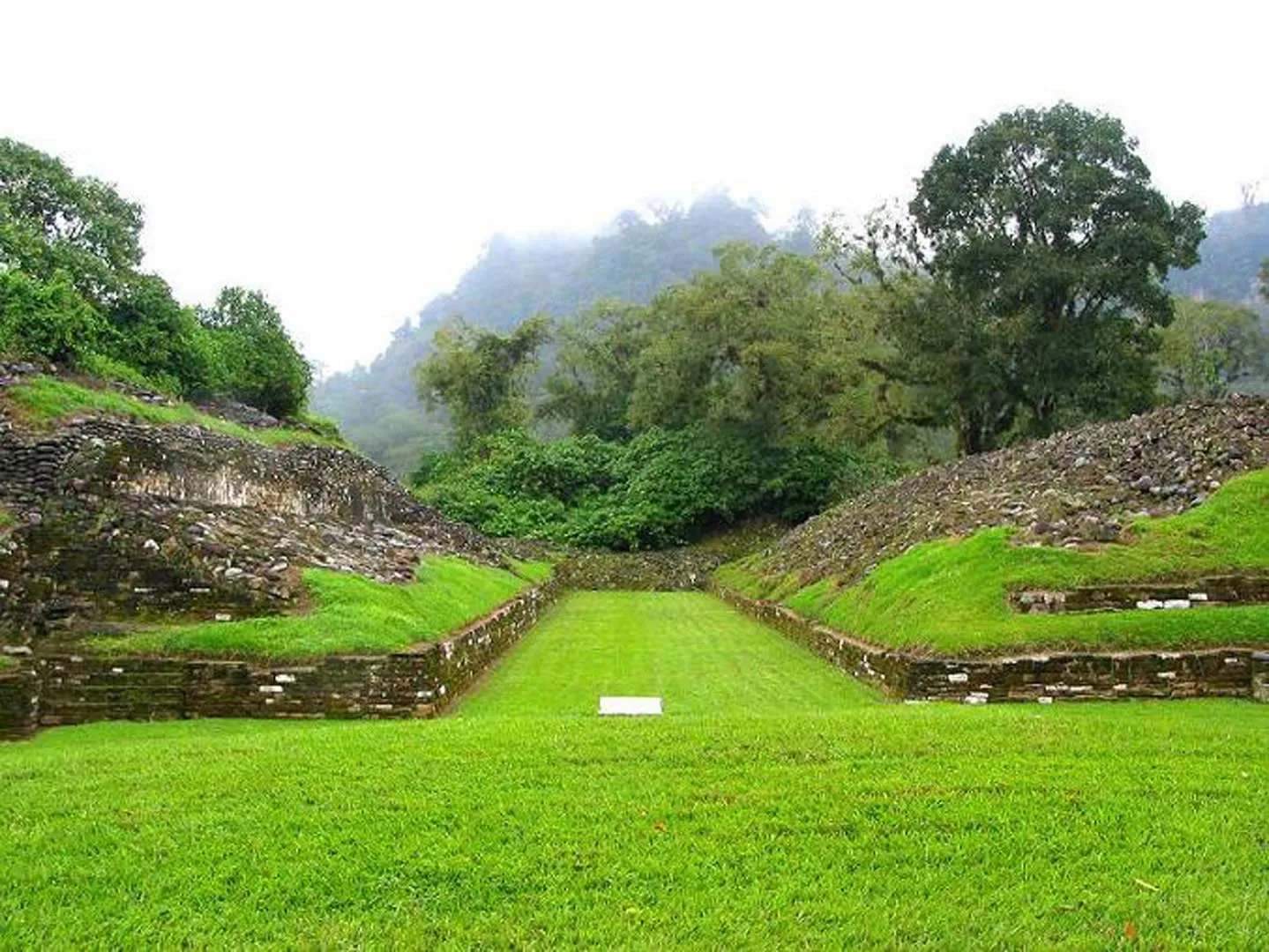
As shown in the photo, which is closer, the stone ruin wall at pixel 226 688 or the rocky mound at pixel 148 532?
the stone ruin wall at pixel 226 688

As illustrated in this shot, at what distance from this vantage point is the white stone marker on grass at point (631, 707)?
767 centimetres

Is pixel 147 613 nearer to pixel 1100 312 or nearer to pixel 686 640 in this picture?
pixel 686 640

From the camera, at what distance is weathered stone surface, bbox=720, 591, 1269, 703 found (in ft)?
26.8

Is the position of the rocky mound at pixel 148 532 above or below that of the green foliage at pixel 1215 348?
below

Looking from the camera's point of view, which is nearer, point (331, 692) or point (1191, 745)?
point (1191, 745)

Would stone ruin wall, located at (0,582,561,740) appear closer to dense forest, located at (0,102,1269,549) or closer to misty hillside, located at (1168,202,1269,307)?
dense forest, located at (0,102,1269,549)

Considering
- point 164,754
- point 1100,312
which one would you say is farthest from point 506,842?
point 1100,312

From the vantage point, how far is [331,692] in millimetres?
8258

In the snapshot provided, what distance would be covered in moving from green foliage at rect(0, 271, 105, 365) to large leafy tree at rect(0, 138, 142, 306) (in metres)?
1.62

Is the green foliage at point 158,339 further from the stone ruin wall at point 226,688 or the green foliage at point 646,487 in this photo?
the stone ruin wall at point 226,688

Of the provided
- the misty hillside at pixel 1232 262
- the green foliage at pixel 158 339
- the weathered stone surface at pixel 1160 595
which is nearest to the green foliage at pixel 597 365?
the green foliage at pixel 158 339

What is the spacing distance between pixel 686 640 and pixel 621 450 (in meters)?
22.6

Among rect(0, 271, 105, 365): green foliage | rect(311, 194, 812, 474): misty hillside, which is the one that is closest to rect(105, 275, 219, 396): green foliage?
rect(0, 271, 105, 365): green foliage

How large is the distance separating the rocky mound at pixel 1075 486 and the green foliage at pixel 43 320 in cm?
1365
